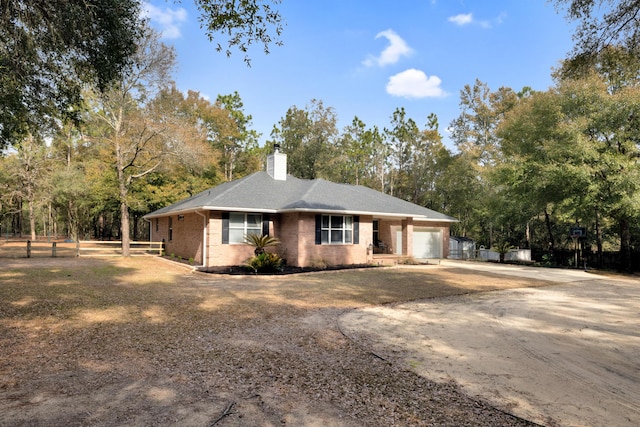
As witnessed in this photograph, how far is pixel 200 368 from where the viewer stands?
4.43m

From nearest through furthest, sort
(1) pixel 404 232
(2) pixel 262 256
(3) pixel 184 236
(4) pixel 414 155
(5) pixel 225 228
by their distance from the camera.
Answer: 1. (2) pixel 262 256
2. (5) pixel 225 228
3. (3) pixel 184 236
4. (1) pixel 404 232
5. (4) pixel 414 155

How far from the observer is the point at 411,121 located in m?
40.4

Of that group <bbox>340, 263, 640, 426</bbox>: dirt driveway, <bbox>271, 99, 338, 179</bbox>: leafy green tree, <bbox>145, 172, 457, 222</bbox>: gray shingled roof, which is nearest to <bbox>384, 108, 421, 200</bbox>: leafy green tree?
<bbox>271, 99, 338, 179</bbox>: leafy green tree

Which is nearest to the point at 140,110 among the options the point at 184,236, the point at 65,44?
the point at 184,236

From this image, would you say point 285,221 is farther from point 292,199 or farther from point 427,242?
point 427,242

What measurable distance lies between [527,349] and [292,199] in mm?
13092

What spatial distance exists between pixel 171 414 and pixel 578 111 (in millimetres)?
22671

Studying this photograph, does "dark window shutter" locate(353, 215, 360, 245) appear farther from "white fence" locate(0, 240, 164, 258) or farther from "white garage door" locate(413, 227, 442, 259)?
"white fence" locate(0, 240, 164, 258)

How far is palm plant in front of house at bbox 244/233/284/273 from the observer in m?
14.6

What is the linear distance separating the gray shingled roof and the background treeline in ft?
13.7

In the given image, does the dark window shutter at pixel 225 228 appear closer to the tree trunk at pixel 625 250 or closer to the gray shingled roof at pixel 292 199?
the gray shingled roof at pixel 292 199

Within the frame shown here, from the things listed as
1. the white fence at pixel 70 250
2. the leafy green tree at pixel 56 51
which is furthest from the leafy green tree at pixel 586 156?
the white fence at pixel 70 250

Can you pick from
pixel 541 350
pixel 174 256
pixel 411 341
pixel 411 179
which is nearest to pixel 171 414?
pixel 411 341

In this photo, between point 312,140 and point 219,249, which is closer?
point 219,249
